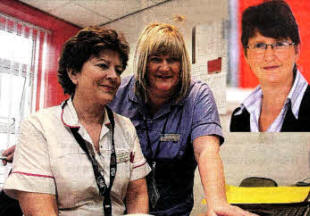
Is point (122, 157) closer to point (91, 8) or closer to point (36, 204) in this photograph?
point (36, 204)

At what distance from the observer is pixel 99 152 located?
941 mm

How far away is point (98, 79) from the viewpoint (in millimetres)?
971

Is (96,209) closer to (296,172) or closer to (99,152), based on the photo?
(99,152)

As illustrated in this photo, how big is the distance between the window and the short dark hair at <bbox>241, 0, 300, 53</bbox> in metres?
1.07

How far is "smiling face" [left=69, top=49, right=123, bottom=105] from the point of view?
97cm

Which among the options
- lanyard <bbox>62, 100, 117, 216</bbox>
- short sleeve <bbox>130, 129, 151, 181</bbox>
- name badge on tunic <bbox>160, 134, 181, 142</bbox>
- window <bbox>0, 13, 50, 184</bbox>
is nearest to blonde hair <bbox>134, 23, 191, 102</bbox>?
name badge on tunic <bbox>160, 134, 181, 142</bbox>

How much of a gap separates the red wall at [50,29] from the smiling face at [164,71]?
370 millimetres

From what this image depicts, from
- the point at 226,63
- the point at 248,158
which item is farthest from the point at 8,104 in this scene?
the point at 248,158

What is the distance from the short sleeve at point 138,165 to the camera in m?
1.00

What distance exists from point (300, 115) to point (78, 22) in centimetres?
122

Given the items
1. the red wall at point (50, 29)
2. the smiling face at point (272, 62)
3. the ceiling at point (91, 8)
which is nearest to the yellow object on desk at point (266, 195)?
the smiling face at point (272, 62)

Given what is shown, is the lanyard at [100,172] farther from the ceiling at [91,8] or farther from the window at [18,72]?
the ceiling at [91,8]

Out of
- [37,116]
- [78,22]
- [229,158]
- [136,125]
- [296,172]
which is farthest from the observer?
[229,158]

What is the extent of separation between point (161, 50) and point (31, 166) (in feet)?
1.95
